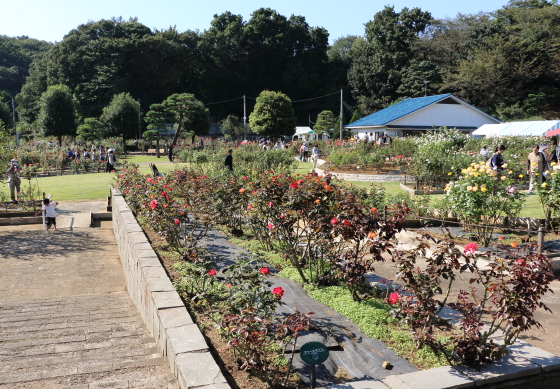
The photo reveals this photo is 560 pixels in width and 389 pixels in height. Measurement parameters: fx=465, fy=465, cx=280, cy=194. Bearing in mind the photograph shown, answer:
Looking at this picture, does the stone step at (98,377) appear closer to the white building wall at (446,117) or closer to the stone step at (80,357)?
the stone step at (80,357)

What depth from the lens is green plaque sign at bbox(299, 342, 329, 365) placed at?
3.06 metres

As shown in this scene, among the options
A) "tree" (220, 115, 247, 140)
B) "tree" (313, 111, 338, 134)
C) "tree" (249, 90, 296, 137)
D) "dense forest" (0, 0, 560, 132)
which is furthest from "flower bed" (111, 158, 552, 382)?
"tree" (313, 111, 338, 134)

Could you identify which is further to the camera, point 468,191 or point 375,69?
point 375,69

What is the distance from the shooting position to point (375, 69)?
5100 centimetres

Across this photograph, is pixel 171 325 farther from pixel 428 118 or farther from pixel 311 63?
pixel 311 63

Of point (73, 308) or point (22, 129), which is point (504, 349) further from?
point (22, 129)

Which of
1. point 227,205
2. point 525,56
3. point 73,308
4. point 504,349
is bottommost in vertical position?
point 73,308

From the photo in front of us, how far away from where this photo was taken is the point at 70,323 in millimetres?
5398

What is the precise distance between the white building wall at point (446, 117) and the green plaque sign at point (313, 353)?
32058 millimetres

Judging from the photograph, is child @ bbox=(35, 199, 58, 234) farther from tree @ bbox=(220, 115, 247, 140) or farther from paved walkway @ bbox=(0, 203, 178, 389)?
tree @ bbox=(220, 115, 247, 140)

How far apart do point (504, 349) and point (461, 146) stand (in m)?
16.6

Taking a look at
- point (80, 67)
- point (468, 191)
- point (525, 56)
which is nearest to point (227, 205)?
point (468, 191)

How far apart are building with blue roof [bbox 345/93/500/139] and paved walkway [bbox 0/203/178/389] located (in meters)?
26.9

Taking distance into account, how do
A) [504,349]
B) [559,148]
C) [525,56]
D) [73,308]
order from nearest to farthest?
1. [504,349]
2. [73,308]
3. [559,148]
4. [525,56]
